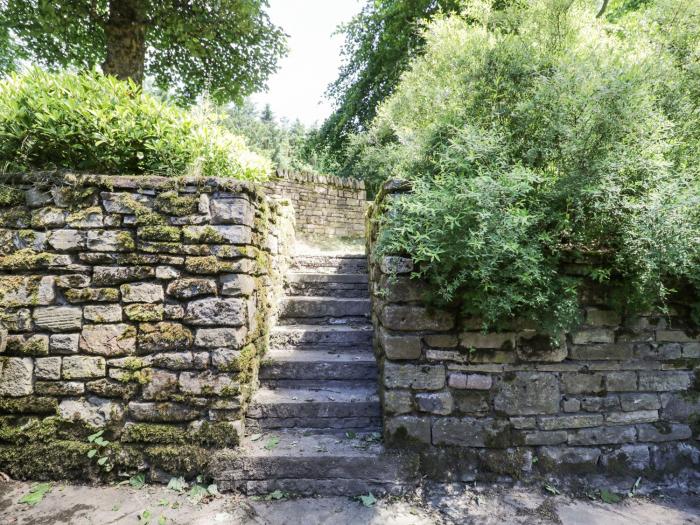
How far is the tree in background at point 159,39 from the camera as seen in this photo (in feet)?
15.5

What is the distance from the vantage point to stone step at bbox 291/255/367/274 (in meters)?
4.73

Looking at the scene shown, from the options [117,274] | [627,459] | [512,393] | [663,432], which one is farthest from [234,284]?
[663,432]

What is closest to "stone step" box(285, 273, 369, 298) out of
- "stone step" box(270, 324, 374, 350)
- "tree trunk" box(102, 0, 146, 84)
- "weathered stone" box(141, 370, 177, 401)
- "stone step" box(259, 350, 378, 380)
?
"stone step" box(270, 324, 374, 350)

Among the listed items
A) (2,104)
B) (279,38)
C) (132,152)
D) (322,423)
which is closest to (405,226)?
(322,423)

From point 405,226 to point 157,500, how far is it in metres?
2.41

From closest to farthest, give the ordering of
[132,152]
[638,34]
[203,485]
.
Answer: [203,485], [132,152], [638,34]

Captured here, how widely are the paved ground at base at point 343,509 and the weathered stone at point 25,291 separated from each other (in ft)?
4.06

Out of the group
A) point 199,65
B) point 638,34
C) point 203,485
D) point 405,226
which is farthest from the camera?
point 199,65

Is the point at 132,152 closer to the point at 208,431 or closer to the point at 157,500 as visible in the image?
the point at 208,431

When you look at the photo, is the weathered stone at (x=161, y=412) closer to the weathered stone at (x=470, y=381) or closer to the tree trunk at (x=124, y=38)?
the weathered stone at (x=470, y=381)

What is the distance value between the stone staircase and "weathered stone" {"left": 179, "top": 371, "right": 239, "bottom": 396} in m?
0.36

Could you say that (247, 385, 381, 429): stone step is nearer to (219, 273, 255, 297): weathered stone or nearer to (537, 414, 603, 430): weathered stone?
(219, 273, 255, 297): weathered stone

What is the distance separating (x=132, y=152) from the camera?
110 inches

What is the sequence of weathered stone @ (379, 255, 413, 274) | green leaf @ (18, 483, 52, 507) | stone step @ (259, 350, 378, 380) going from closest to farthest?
green leaf @ (18, 483, 52, 507), weathered stone @ (379, 255, 413, 274), stone step @ (259, 350, 378, 380)
